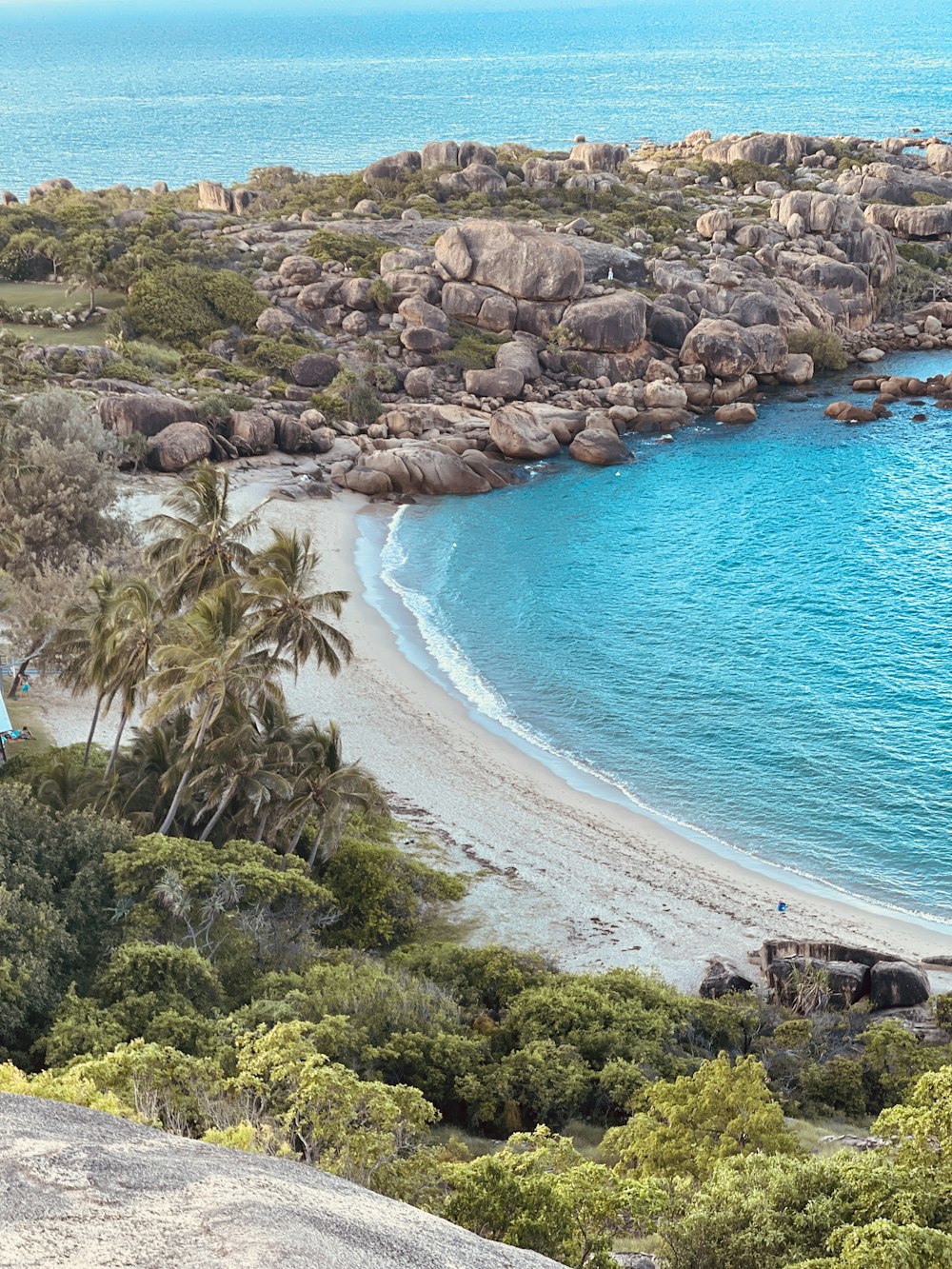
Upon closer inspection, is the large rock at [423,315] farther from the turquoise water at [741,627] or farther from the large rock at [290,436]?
the turquoise water at [741,627]

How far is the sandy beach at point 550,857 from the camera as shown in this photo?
27.9 metres

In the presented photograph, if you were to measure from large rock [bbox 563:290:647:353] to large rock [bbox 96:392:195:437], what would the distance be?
25.2m

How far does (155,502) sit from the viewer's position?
2037 inches

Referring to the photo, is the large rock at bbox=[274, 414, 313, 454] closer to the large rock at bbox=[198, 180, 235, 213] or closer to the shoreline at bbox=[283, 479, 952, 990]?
the shoreline at bbox=[283, 479, 952, 990]

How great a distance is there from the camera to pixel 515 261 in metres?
74.3

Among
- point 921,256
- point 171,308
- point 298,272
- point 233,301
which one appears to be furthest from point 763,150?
point 171,308

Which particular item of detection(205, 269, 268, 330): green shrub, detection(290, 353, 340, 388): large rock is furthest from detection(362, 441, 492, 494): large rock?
detection(205, 269, 268, 330): green shrub

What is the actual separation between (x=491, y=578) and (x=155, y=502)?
578 inches

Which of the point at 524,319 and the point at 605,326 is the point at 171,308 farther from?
the point at 605,326

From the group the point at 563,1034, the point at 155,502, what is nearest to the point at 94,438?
the point at 155,502

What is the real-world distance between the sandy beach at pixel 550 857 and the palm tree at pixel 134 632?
794 centimetres

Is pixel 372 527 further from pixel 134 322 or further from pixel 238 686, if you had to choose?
pixel 238 686

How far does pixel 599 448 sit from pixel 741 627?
20.9 m

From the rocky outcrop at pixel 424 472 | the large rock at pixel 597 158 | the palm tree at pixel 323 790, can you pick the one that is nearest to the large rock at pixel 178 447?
the rocky outcrop at pixel 424 472
